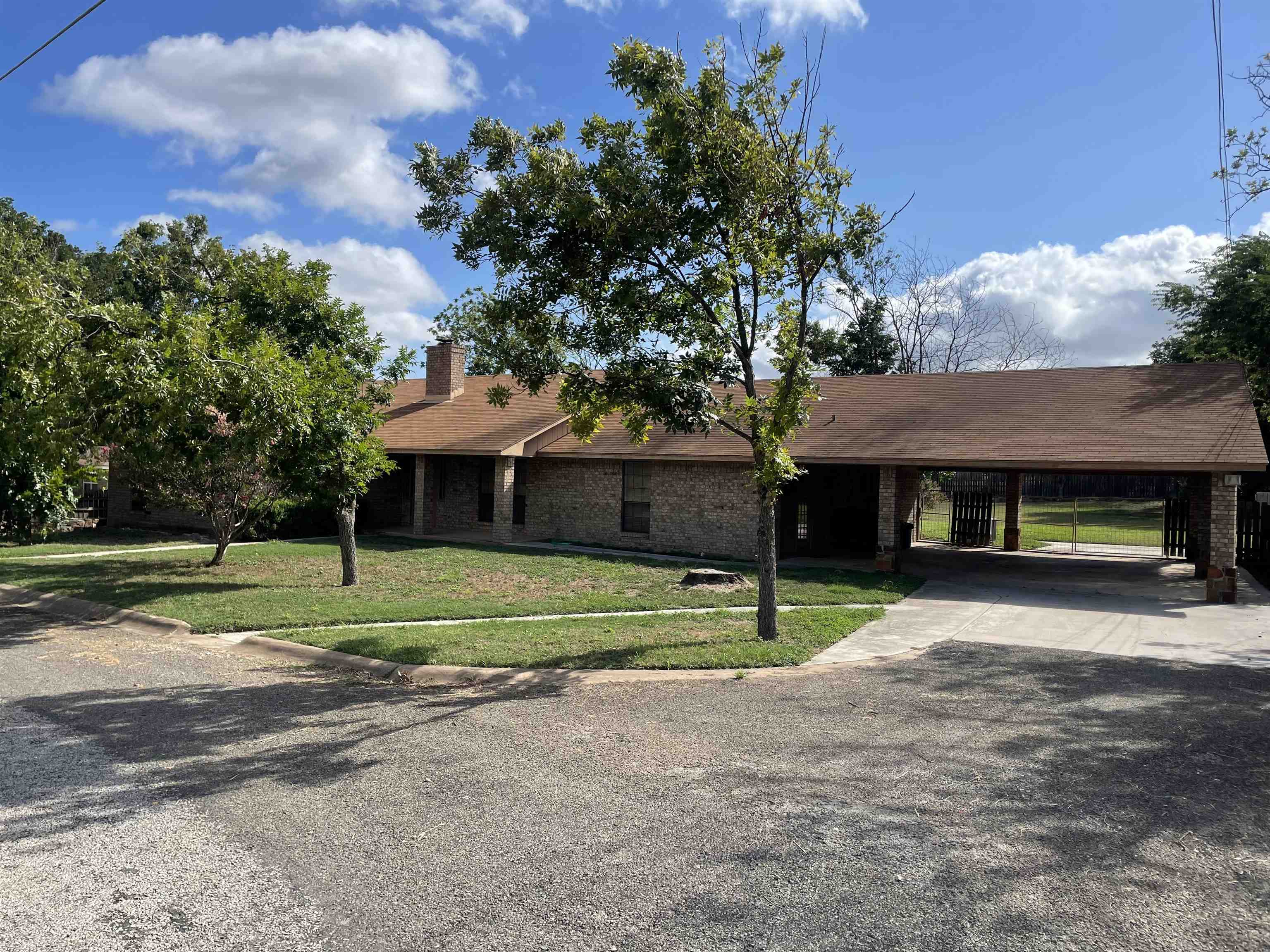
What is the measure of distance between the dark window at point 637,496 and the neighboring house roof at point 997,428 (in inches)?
24.9

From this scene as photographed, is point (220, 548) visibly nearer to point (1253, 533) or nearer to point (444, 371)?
point (444, 371)

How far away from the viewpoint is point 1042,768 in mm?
6281

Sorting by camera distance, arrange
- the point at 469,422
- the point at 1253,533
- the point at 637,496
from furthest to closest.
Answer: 1. the point at 469,422
2. the point at 637,496
3. the point at 1253,533

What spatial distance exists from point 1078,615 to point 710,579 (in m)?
5.79

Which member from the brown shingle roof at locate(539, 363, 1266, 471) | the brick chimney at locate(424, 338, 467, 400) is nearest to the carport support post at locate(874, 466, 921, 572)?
the brown shingle roof at locate(539, 363, 1266, 471)

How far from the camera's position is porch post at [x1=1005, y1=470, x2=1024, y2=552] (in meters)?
24.5

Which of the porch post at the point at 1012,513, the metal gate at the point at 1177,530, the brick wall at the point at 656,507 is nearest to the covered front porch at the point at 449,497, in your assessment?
the brick wall at the point at 656,507

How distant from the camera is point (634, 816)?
17.7ft

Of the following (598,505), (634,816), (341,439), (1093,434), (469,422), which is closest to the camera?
(634,816)

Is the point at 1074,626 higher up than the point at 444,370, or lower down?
lower down

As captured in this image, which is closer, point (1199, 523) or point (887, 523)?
point (887, 523)

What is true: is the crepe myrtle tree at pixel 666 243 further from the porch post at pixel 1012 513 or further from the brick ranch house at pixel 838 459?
the porch post at pixel 1012 513

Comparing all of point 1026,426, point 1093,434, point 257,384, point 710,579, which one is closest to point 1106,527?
point 1026,426

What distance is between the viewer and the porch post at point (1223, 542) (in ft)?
49.4
